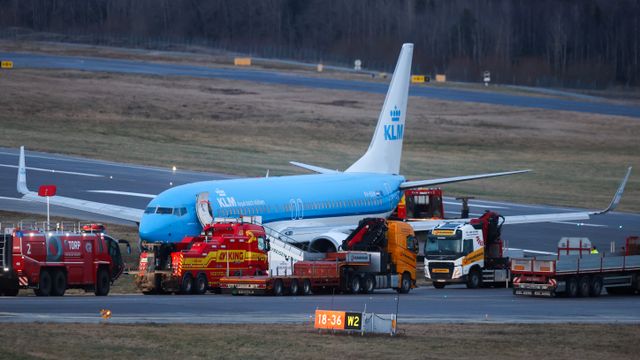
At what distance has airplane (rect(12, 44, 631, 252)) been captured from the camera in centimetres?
4816

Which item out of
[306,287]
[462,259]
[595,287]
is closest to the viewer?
[306,287]

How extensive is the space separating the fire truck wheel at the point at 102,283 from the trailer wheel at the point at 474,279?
1642 cm

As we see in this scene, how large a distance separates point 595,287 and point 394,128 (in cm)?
1931

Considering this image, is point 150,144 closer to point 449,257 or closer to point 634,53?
point 449,257

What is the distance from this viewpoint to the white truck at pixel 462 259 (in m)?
51.6

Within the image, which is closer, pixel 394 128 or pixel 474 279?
pixel 474 279

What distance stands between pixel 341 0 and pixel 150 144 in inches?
2774

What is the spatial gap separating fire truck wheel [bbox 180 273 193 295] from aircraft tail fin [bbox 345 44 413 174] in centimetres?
2056

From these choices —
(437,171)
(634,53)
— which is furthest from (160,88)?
(634,53)

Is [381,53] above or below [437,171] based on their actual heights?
above

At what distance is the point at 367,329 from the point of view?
103 ft

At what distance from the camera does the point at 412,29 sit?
156 meters

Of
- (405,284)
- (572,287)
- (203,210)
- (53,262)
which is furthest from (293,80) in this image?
(53,262)

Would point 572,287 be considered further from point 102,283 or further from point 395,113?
point 395,113
